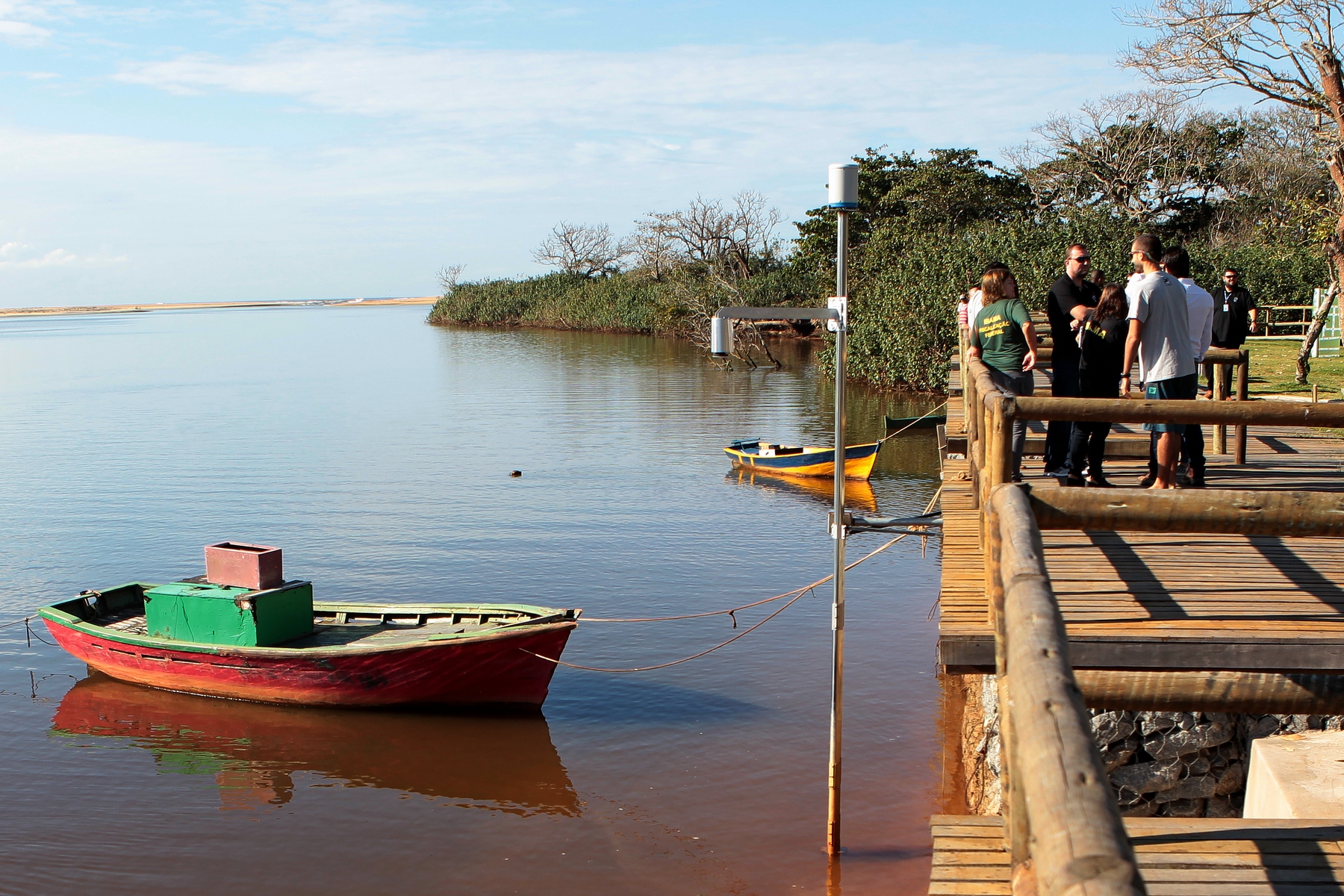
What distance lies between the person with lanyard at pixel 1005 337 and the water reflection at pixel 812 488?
16.9m

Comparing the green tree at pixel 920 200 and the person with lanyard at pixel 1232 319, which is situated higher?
the green tree at pixel 920 200

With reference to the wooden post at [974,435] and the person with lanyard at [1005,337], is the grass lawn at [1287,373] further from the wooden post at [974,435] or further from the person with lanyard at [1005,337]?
the wooden post at [974,435]

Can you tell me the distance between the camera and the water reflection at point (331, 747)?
12250 mm

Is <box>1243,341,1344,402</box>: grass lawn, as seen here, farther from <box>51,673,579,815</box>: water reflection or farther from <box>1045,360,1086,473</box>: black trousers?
<box>51,673,579,815</box>: water reflection

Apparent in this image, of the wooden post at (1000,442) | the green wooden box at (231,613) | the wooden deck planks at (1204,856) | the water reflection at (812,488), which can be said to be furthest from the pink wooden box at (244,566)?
the water reflection at (812,488)

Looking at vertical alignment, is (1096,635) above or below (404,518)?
above

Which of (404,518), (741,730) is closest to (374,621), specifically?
(741,730)

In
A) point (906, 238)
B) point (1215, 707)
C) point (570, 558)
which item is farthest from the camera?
point (906, 238)

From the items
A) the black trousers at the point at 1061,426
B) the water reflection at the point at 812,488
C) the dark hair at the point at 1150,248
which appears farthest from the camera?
the water reflection at the point at 812,488

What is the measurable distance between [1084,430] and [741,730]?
20.4ft

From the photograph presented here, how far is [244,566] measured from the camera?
14.2 meters

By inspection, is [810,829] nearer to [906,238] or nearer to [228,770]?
[228,770]

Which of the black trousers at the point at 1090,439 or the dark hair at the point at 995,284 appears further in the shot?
the dark hair at the point at 995,284

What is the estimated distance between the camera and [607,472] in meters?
29.9
